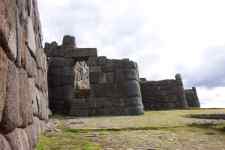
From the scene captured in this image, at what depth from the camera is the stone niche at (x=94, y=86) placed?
1108cm

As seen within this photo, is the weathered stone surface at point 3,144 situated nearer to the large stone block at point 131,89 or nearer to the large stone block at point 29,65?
the large stone block at point 29,65

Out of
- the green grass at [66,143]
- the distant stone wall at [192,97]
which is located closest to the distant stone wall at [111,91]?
the green grass at [66,143]

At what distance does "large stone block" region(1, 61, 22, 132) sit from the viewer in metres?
2.17

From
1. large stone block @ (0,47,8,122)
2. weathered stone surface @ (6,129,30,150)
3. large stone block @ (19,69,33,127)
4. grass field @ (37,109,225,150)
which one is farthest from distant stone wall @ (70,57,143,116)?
large stone block @ (0,47,8,122)

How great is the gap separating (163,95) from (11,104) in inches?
540

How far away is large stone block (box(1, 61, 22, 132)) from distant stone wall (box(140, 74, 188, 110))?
13.3 metres

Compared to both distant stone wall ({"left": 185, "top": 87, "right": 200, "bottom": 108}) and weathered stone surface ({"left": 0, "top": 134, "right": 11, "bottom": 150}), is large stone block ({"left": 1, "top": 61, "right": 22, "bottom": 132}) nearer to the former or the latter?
weathered stone surface ({"left": 0, "top": 134, "right": 11, "bottom": 150})

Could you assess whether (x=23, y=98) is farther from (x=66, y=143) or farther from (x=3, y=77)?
(x=66, y=143)

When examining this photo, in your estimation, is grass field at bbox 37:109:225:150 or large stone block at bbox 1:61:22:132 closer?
large stone block at bbox 1:61:22:132

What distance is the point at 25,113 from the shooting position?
119 inches

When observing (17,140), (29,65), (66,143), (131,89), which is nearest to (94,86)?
(131,89)

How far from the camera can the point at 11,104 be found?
233 centimetres

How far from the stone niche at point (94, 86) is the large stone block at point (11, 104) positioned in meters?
8.46

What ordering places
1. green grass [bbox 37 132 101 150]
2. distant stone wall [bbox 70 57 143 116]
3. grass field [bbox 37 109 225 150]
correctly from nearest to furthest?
green grass [bbox 37 132 101 150] < grass field [bbox 37 109 225 150] < distant stone wall [bbox 70 57 143 116]
